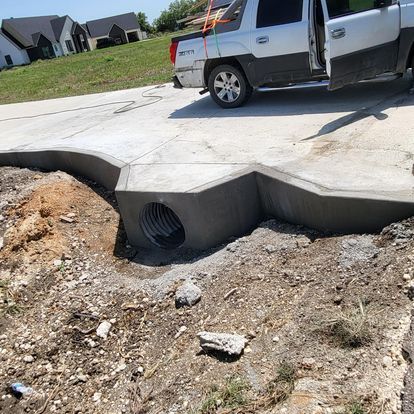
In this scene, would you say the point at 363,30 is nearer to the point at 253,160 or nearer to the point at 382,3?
the point at 382,3

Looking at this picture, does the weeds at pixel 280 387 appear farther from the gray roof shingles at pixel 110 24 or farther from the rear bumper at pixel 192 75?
the gray roof shingles at pixel 110 24

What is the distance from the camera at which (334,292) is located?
3.82 metres

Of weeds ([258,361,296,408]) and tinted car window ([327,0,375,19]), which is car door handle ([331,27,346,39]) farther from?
weeds ([258,361,296,408])

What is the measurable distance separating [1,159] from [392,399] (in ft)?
26.4

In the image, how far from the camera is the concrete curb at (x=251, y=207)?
426cm

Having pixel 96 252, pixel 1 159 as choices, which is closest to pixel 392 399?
pixel 96 252

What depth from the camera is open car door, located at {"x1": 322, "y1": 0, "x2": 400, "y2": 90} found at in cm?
686

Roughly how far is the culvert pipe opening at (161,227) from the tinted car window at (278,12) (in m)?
3.92

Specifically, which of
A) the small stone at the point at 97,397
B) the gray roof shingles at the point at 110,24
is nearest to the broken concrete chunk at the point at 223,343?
the small stone at the point at 97,397

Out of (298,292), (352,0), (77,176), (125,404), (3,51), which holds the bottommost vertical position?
(125,404)

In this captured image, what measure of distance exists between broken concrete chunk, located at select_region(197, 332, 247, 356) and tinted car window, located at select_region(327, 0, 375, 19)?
5.49 meters

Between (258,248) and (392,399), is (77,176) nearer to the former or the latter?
(258,248)

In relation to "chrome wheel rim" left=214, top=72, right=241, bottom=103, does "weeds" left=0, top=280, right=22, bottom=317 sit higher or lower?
lower

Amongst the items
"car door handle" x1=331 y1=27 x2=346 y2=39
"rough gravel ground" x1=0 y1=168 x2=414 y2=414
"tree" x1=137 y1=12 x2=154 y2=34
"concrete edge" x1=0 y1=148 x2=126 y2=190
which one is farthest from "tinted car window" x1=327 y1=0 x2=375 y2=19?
"tree" x1=137 y1=12 x2=154 y2=34
